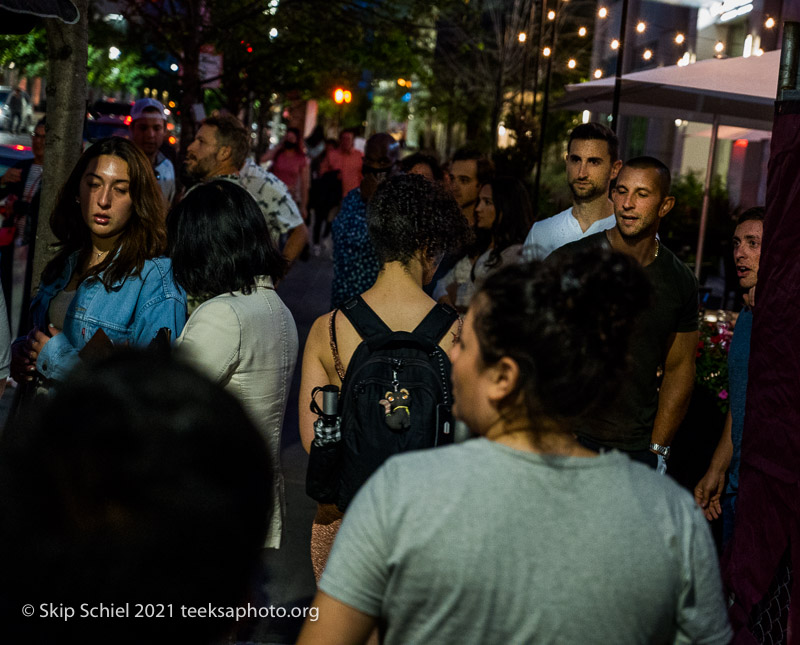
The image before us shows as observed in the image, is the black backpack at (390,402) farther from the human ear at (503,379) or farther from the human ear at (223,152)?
the human ear at (223,152)

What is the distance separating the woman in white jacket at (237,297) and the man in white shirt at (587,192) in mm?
2005

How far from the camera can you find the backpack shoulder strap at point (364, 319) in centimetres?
322

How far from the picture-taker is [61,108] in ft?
18.3

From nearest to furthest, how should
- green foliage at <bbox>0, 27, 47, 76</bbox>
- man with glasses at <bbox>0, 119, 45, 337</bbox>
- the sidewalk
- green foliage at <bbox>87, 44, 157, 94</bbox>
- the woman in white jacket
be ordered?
the woman in white jacket
the sidewalk
man with glasses at <bbox>0, 119, 45, 337</bbox>
green foliage at <bbox>0, 27, 47, 76</bbox>
green foliage at <bbox>87, 44, 157, 94</bbox>

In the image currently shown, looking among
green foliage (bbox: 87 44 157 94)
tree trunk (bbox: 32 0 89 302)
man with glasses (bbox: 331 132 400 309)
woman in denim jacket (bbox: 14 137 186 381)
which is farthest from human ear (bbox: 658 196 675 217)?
green foliage (bbox: 87 44 157 94)

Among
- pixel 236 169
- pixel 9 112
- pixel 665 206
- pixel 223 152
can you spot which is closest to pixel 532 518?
pixel 665 206

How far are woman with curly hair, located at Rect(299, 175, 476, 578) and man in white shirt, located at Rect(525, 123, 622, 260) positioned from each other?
1749 mm

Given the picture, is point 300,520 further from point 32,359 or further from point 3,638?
point 3,638

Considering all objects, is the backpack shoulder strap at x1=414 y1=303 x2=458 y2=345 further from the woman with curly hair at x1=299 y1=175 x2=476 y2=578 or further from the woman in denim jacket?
the woman in denim jacket

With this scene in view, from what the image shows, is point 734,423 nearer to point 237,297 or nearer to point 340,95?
point 237,297

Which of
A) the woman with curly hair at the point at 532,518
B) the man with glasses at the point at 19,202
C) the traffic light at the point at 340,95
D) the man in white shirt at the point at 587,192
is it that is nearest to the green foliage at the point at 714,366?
the man in white shirt at the point at 587,192

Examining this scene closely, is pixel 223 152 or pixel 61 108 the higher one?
pixel 61 108

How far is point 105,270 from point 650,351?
7.24 ft

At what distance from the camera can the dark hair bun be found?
1752mm
